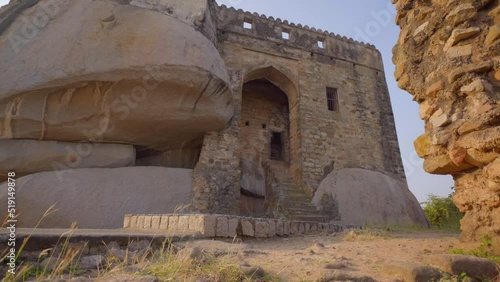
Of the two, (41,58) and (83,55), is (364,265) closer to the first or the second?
(83,55)

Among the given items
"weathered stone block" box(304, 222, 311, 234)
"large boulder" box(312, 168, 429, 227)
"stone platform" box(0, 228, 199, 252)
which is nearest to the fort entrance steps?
"large boulder" box(312, 168, 429, 227)

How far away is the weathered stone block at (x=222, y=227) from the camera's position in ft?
12.3

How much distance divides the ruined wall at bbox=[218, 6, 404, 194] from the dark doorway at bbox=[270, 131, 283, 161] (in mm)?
1323

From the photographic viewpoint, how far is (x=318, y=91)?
1056 centimetres

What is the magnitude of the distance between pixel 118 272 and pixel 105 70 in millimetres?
5369

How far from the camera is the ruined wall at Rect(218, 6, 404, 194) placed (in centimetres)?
967

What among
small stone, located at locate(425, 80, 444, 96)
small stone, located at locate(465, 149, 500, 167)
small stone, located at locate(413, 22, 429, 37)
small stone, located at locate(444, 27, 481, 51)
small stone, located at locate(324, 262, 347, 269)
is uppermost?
small stone, located at locate(413, 22, 429, 37)

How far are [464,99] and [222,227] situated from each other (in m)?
3.01

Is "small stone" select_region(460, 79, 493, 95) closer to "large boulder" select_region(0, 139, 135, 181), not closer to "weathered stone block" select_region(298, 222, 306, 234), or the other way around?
"weathered stone block" select_region(298, 222, 306, 234)

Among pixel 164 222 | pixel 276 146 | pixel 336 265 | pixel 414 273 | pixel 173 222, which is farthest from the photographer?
pixel 276 146

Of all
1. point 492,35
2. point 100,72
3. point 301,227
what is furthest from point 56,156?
point 492,35

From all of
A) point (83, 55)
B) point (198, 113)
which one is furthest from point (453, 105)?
point (83, 55)

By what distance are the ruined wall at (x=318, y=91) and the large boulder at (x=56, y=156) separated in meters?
3.63

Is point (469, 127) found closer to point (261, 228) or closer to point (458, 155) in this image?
point (458, 155)
